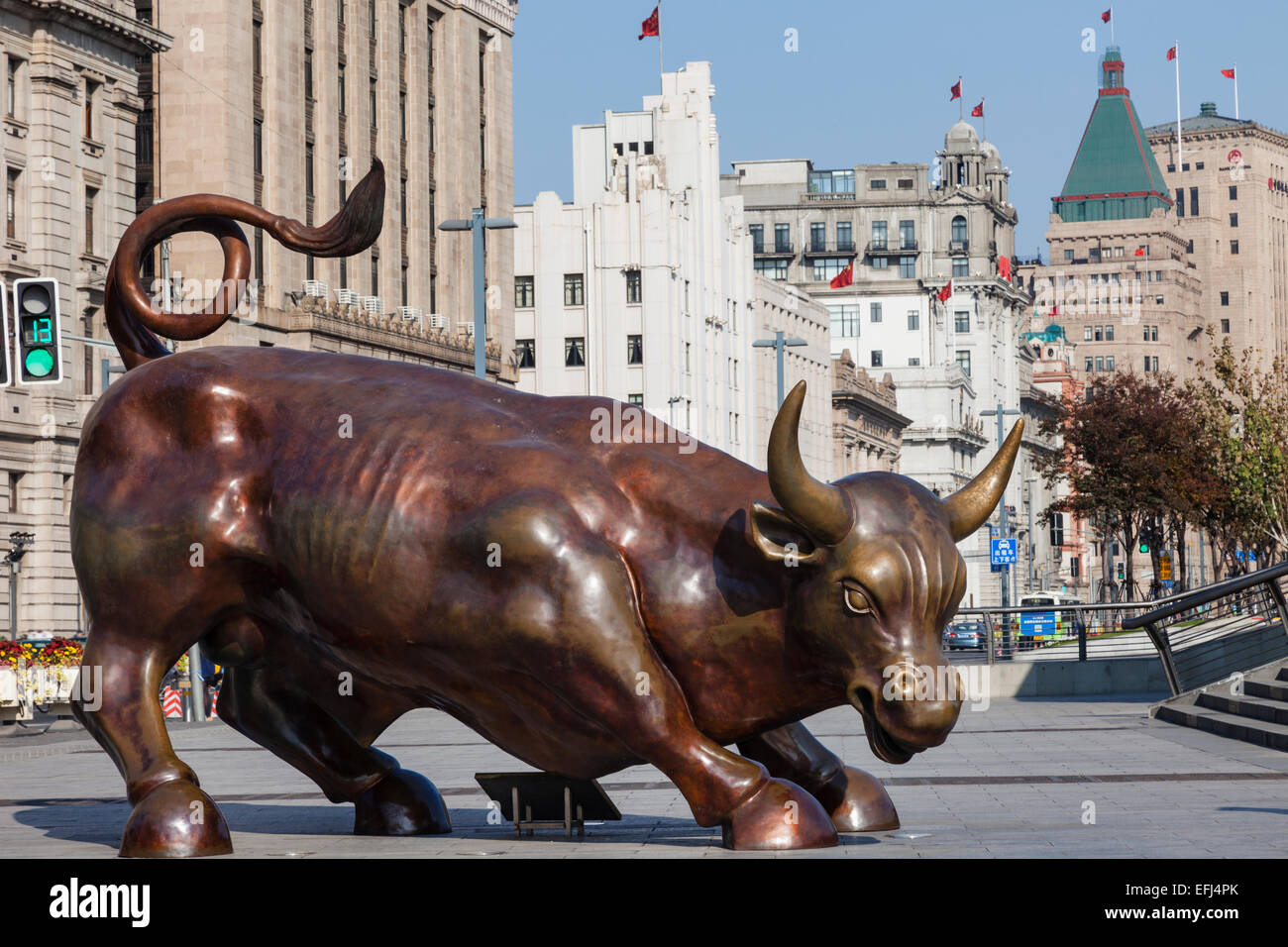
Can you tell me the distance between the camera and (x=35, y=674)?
26.9 meters

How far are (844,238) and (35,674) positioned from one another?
113 meters

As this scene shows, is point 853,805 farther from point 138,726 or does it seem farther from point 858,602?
point 138,726

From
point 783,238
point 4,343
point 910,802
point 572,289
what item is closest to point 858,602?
point 910,802

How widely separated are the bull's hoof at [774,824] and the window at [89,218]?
149ft

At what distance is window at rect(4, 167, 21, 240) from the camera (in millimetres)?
47625

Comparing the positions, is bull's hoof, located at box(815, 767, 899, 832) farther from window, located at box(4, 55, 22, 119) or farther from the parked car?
window, located at box(4, 55, 22, 119)

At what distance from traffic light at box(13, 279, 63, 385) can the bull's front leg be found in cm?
1072

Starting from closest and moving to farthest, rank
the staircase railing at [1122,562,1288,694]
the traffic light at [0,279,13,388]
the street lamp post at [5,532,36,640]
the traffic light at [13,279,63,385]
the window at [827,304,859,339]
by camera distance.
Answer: the traffic light at [13,279,63,385] → the traffic light at [0,279,13,388] → the staircase railing at [1122,562,1288,694] → the street lamp post at [5,532,36,640] → the window at [827,304,859,339]

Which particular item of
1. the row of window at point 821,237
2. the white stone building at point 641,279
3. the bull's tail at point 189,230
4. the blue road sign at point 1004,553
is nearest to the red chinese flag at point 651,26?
the white stone building at point 641,279

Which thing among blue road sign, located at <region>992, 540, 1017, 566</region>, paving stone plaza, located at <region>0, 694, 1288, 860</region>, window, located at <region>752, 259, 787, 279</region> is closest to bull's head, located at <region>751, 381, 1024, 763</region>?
paving stone plaza, located at <region>0, 694, 1288, 860</region>

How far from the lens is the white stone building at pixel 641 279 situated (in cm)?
7556
